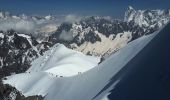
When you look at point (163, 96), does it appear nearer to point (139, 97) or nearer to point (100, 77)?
point (139, 97)

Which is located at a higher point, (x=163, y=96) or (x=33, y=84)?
(x=163, y=96)

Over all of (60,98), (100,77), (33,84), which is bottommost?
(33,84)

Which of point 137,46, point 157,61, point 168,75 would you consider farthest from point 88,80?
point 168,75

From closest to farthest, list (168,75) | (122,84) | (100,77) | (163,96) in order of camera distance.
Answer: (163,96)
(168,75)
(122,84)
(100,77)

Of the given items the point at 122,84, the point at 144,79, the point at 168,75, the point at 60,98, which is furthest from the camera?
the point at 60,98

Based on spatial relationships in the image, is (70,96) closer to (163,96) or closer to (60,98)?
(60,98)

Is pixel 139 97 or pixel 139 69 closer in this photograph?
pixel 139 97

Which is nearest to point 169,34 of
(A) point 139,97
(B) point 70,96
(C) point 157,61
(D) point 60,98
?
(C) point 157,61
